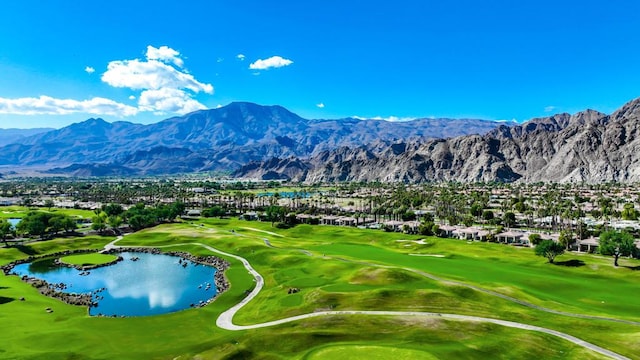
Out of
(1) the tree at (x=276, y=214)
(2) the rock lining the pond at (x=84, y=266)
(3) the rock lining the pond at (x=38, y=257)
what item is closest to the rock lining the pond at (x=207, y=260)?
(3) the rock lining the pond at (x=38, y=257)

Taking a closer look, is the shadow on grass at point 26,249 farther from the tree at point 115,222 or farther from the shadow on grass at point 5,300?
the shadow on grass at point 5,300

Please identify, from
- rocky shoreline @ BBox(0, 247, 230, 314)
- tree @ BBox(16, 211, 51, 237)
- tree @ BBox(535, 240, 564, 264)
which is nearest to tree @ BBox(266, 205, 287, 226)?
rocky shoreline @ BBox(0, 247, 230, 314)

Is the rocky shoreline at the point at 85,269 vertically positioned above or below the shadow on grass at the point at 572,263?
below

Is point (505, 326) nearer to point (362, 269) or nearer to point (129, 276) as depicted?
point (362, 269)

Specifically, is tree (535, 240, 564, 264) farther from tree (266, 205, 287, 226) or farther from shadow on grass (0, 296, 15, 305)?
shadow on grass (0, 296, 15, 305)

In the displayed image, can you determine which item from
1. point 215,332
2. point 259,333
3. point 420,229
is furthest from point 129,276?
point 420,229
